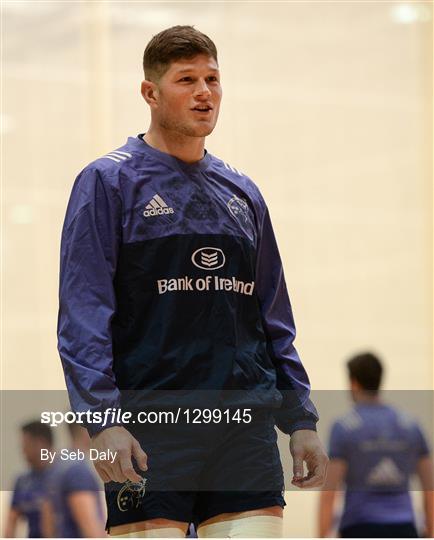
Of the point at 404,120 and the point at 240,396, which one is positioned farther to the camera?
the point at 404,120

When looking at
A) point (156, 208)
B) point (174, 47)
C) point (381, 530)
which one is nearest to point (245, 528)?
point (156, 208)

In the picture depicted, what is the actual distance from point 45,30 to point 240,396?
18.4 ft

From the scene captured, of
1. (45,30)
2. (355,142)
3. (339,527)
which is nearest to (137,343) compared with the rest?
(339,527)

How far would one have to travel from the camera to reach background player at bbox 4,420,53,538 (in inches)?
256

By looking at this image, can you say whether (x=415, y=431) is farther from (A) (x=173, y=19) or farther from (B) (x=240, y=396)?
(A) (x=173, y=19)

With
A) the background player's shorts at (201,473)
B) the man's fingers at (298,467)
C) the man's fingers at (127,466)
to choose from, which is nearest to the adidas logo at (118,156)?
the background player's shorts at (201,473)

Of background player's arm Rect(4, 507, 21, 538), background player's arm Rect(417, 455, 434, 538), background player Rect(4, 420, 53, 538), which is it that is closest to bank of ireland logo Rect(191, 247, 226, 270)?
background player's arm Rect(417, 455, 434, 538)

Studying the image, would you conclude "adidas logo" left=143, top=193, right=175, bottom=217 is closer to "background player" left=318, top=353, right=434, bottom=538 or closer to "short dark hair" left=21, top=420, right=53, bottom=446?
"background player" left=318, top=353, right=434, bottom=538

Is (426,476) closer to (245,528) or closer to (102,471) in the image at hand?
(245,528)

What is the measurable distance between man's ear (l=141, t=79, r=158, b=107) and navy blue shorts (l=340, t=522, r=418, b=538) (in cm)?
275

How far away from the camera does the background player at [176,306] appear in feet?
10.5

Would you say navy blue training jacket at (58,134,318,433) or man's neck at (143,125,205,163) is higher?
man's neck at (143,125,205,163)

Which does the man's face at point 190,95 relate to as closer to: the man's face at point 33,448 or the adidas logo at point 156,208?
the adidas logo at point 156,208

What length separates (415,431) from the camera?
584 centimetres
